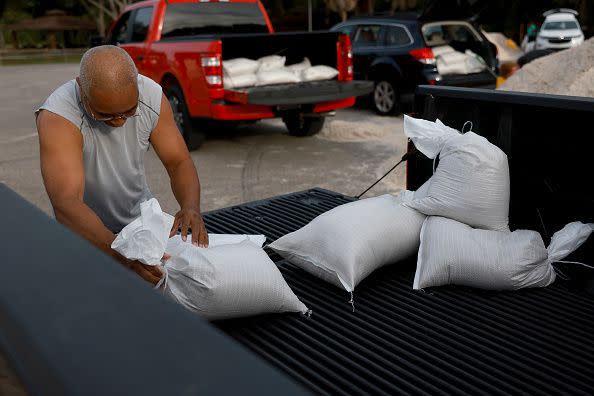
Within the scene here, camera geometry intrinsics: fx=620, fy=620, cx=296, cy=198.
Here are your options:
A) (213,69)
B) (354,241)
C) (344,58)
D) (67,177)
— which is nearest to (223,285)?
(354,241)

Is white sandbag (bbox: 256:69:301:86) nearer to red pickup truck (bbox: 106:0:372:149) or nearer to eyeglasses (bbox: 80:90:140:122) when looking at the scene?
red pickup truck (bbox: 106:0:372:149)

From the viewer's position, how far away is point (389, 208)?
301 centimetres

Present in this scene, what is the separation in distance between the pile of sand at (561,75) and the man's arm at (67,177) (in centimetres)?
574

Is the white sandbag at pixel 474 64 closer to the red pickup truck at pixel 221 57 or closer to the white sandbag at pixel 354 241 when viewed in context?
the red pickup truck at pixel 221 57

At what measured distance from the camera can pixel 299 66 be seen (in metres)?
8.56

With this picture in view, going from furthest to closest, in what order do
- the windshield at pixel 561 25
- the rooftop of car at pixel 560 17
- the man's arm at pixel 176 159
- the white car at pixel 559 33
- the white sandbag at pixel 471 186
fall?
the rooftop of car at pixel 560 17 → the windshield at pixel 561 25 → the white car at pixel 559 33 → the man's arm at pixel 176 159 → the white sandbag at pixel 471 186

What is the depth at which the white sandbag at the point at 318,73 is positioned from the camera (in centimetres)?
832

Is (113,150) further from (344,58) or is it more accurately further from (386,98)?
(386,98)

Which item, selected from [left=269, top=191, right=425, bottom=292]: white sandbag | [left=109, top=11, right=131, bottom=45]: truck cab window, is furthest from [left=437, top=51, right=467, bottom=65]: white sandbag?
[left=269, top=191, right=425, bottom=292]: white sandbag

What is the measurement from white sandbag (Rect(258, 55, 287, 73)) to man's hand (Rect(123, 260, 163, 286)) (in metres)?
6.10

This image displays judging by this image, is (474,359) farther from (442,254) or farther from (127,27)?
(127,27)

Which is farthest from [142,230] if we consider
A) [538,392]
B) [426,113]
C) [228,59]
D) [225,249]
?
[228,59]

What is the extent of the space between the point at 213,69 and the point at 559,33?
735 inches

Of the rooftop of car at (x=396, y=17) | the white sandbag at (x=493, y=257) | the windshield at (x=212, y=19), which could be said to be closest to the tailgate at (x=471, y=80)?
the rooftop of car at (x=396, y=17)
